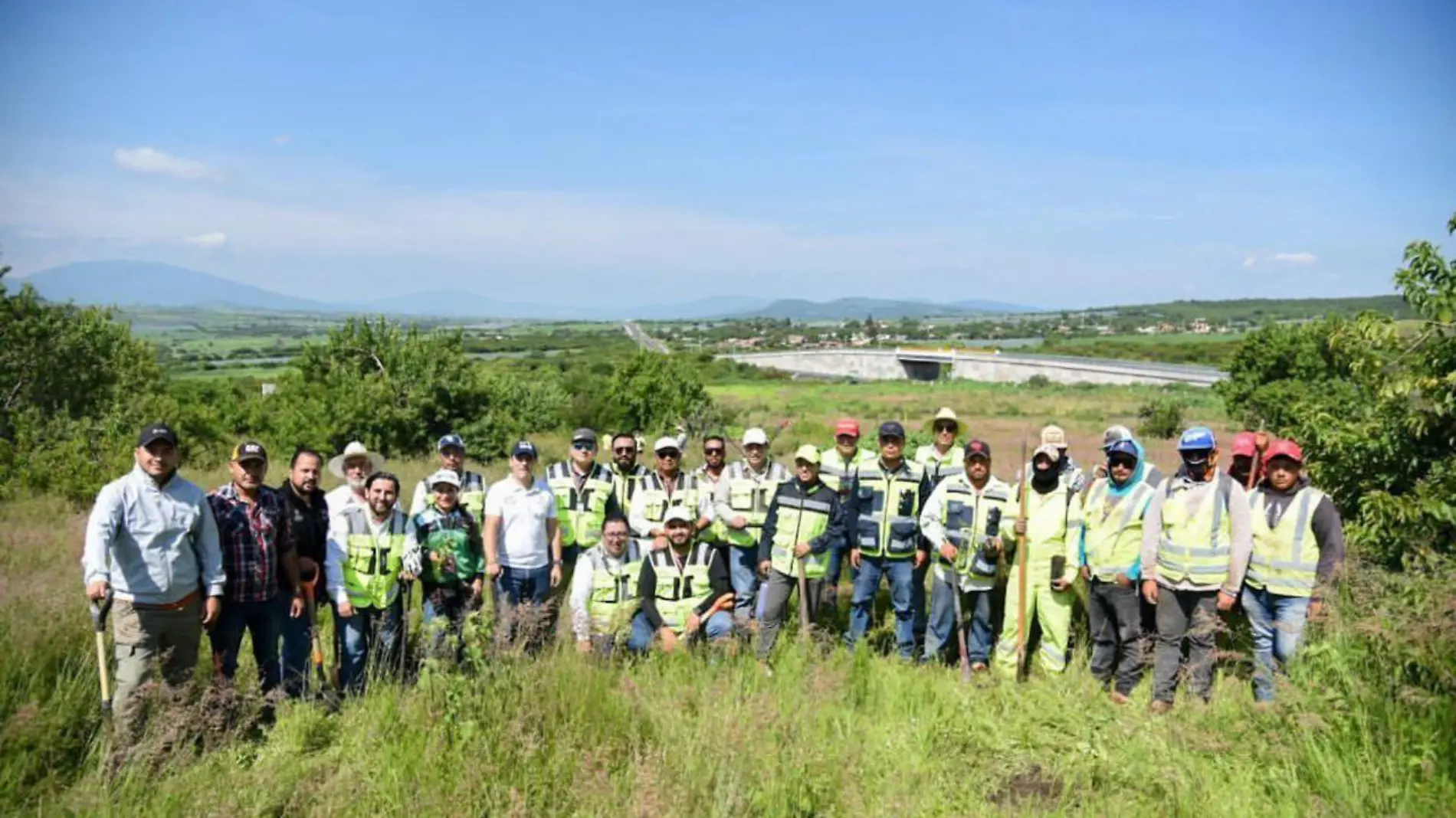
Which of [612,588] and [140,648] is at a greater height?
[140,648]

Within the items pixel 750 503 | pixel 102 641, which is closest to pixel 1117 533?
pixel 750 503

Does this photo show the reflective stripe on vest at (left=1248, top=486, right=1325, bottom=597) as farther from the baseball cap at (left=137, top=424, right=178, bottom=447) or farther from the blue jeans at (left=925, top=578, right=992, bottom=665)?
the baseball cap at (left=137, top=424, right=178, bottom=447)

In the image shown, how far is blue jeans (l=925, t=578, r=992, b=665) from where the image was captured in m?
6.39

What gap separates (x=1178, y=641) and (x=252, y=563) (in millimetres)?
6145

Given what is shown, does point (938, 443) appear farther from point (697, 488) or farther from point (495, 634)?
point (495, 634)

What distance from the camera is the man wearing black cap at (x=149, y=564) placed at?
4500 mm

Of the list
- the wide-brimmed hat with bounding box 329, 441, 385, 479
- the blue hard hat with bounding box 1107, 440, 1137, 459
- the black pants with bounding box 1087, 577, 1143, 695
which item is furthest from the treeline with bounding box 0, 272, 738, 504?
the blue hard hat with bounding box 1107, 440, 1137, 459

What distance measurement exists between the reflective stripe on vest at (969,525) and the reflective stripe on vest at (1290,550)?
1.68 m

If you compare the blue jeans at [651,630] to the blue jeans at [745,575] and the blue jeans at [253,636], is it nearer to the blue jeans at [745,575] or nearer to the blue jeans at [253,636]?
the blue jeans at [745,575]

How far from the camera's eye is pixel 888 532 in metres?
6.70

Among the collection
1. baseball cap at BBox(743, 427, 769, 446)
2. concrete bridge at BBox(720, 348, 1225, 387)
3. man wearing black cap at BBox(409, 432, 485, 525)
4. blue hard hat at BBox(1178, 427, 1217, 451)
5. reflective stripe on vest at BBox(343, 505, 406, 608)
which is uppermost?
blue hard hat at BBox(1178, 427, 1217, 451)

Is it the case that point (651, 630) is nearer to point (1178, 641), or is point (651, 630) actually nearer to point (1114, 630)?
point (1114, 630)

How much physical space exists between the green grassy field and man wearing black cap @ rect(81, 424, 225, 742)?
0.38m

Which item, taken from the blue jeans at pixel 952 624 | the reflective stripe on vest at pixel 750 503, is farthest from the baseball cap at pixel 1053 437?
the reflective stripe on vest at pixel 750 503
